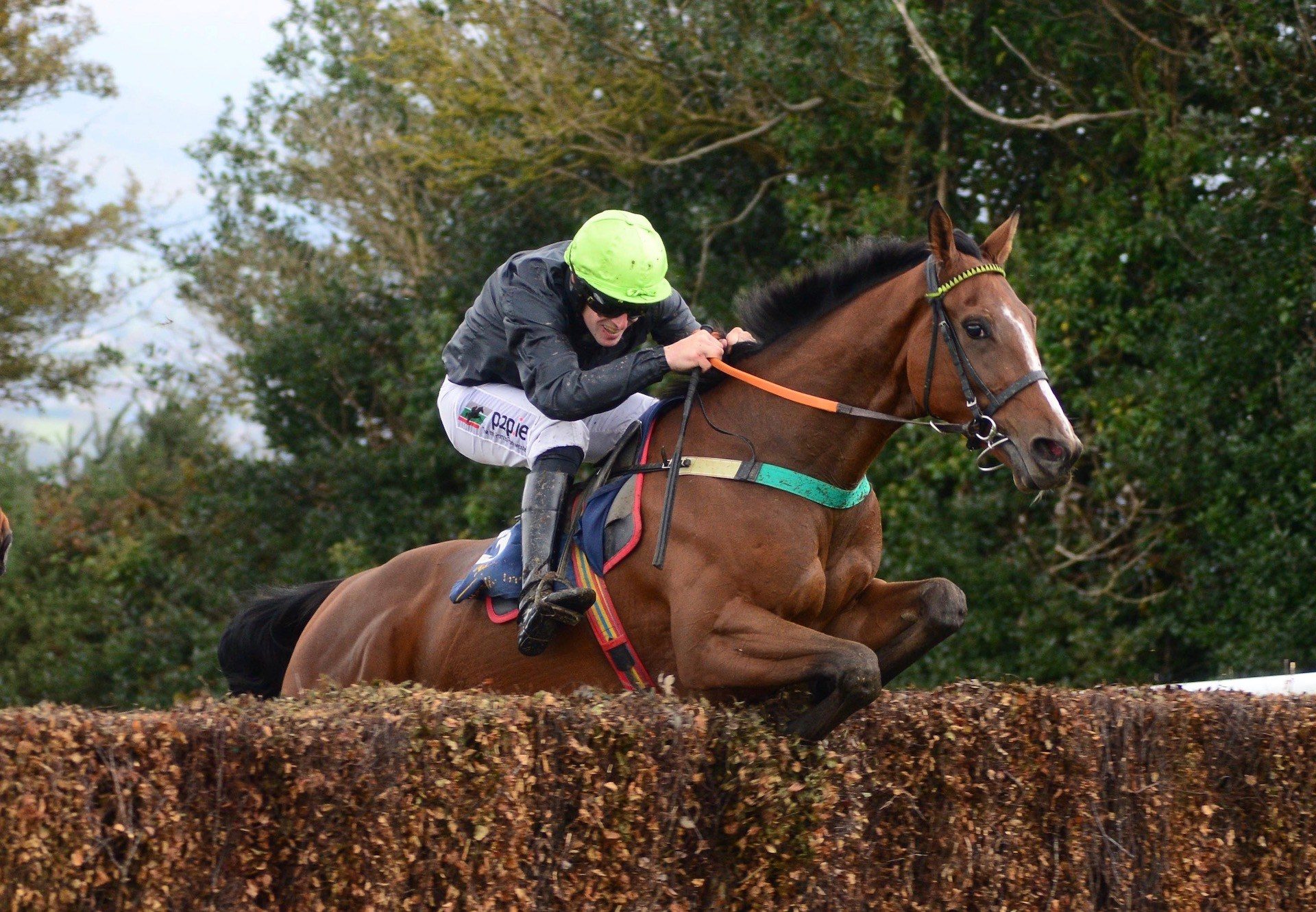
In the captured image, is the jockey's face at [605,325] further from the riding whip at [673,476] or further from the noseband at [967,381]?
the noseband at [967,381]

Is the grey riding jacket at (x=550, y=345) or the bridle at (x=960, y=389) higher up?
the grey riding jacket at (x=550, y=345)

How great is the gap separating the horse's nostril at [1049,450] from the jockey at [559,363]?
1.15 m

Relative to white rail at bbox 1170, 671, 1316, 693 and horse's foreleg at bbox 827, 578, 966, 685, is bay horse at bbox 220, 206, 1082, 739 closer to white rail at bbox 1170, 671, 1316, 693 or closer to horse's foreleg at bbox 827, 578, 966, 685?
horse's foreleg at bbox 827, 578, 966, 685

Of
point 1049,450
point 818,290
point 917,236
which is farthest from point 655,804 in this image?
point 917,236

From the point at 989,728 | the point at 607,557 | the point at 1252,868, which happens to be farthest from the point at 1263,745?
the point at 607,557

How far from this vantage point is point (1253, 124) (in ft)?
35.1

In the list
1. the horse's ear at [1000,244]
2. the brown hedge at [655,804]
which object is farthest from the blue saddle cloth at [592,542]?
the horse's ear at [1000,244]

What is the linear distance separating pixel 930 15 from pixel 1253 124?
3025mm

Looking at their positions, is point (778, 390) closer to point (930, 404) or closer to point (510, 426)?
point (930, 404)

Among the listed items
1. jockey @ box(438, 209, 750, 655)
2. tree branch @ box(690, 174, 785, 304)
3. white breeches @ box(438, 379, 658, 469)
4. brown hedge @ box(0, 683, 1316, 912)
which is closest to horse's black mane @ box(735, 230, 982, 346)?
jockey @ box(438, 209, 750, 655)

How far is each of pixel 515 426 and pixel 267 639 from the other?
6.62ft

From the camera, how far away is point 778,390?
4730mm

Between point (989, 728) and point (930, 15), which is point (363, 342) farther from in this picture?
point (989, 728)

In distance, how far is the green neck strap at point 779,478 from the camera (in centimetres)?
456
